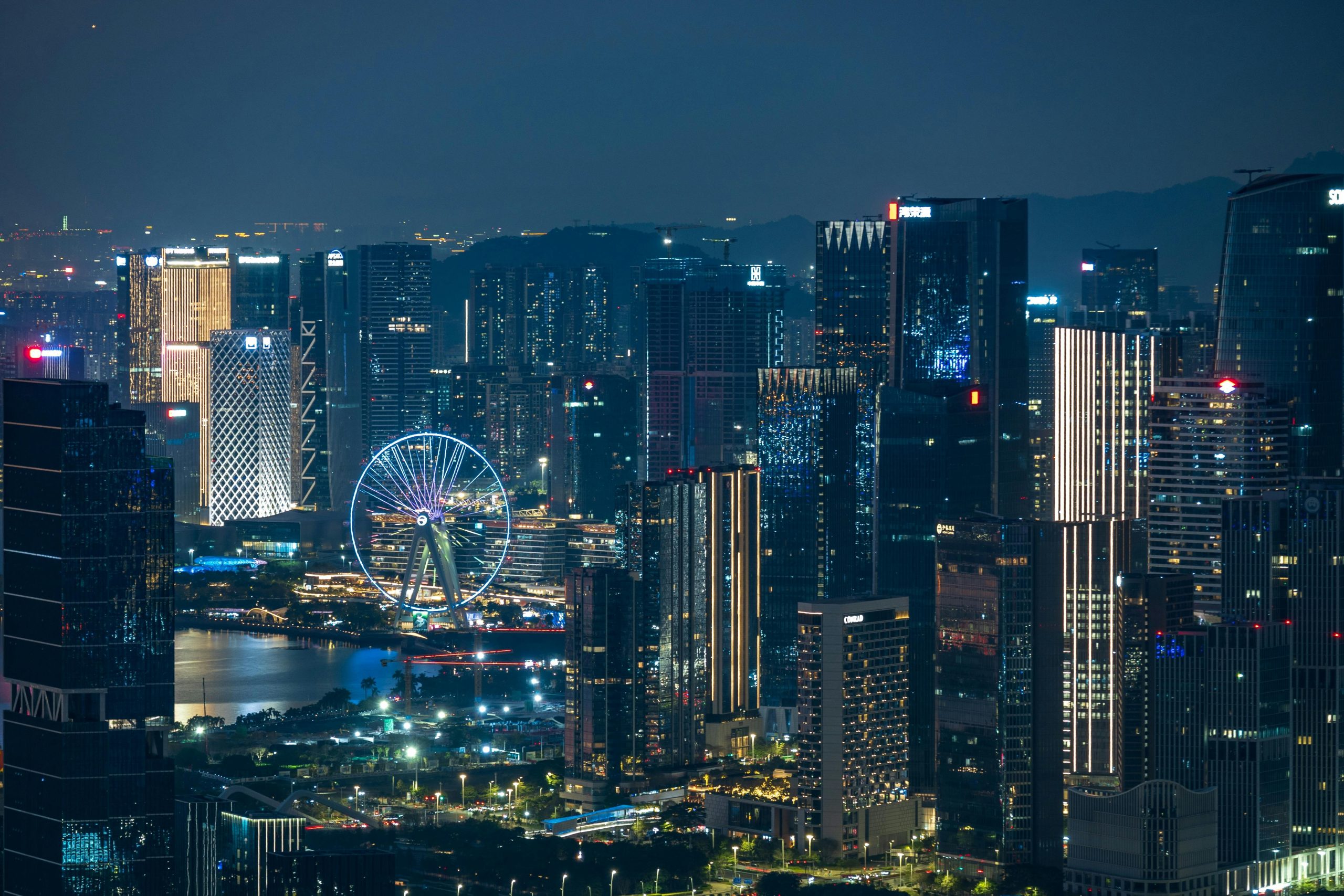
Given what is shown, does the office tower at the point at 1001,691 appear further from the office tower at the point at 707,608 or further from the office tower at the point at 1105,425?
the office tower at the point at 1105,425

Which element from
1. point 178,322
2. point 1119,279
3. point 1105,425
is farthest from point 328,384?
point 1105,425

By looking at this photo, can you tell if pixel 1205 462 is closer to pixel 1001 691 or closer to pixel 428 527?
pixel 1001 691

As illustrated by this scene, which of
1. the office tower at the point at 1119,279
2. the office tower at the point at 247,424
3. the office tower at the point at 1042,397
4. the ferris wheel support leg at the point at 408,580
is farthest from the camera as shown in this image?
the office tower at the point at 247,424

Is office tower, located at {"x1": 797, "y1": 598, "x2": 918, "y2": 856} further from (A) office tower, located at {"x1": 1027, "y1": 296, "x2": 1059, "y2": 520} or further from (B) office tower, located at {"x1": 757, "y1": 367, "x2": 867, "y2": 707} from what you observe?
(B) office tower, located at {"x1": 757, "y1": 367, "x2": 867, "y2": 707}

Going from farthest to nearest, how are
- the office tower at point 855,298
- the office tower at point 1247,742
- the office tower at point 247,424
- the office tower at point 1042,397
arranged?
1. the office tower at point 247,424
2. the office tower at point 855,298
3. the office tower at point 1042,397
4. the office tower at point 1247,742

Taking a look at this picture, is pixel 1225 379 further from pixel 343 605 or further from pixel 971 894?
pixel 343 605

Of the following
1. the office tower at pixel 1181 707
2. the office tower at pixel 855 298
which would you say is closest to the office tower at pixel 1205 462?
the office tower at pixel 1181 707

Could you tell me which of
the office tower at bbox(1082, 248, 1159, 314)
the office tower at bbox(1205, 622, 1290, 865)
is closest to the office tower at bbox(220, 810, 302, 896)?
the office tower at bbox(1205, 622, 1290, 865)
